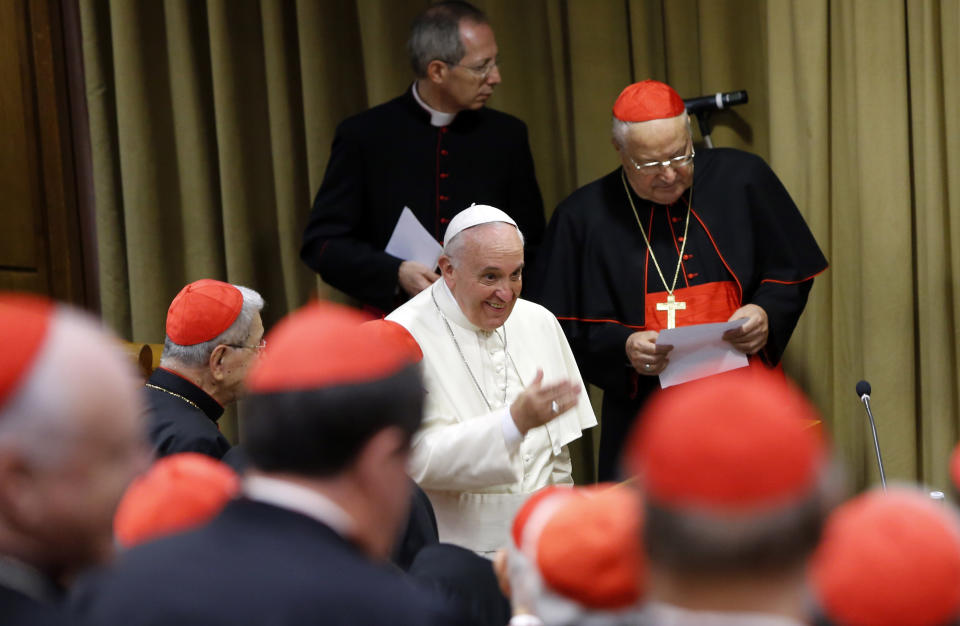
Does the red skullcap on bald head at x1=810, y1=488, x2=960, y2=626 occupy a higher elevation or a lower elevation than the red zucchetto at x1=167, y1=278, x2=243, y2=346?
lower

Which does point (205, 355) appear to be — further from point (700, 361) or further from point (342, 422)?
point (342, 422)

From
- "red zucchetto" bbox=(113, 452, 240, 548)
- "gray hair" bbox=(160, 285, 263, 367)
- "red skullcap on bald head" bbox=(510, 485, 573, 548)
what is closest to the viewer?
"red skullcap on bald head" bbox=(510, 485, 573, 548)

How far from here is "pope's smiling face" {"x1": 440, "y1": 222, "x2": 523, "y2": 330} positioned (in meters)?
3.72

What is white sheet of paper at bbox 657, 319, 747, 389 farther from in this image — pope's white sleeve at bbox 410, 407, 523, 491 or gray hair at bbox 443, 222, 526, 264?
pope's white sleeve at bbox 410, 407, 523, 491

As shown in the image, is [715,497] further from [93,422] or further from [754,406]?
[93,422]

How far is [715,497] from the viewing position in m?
1.18

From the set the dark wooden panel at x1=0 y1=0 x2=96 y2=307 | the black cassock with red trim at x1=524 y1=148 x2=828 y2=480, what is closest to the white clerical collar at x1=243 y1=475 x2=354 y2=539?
the black cassock with red trim at x1=524 y1=148 x2=828 y2=480

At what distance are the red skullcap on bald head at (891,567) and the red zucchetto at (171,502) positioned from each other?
93 centimetres

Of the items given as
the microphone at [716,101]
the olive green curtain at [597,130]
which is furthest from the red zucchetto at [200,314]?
the microphone at [716,101]

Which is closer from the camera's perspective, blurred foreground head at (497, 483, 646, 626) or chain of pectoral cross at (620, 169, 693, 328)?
blurred foreground head at (497, 483, 646, 626)

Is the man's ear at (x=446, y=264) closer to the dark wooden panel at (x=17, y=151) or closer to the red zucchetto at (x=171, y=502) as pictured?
the red zucchetto at (x=171, y=502)

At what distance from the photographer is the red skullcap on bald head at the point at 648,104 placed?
4.38 meters

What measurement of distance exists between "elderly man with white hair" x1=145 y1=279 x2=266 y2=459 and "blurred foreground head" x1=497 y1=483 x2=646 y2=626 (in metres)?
1.84

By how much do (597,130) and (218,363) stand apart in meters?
2.62
